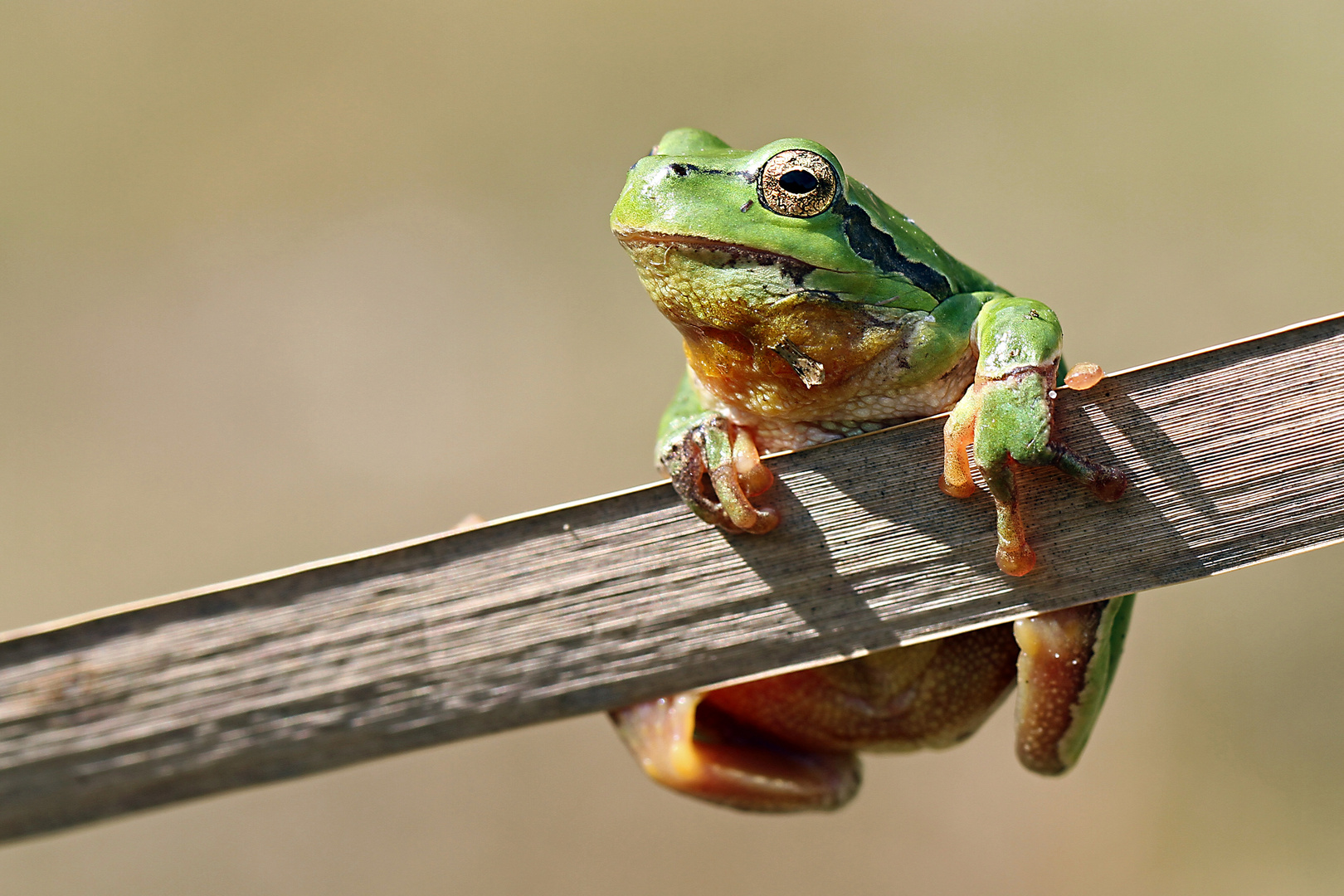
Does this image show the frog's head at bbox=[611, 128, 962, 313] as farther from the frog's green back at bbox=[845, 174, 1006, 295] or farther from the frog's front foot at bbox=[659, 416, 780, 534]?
the frog's front foot at bbox=[659, 416, 780, 534]

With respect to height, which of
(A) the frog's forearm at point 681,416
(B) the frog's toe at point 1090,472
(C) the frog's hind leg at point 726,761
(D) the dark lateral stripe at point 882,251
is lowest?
(C) the frog's hind leg at point 726,761

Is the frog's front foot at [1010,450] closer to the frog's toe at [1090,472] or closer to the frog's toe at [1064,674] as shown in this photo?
the frog's toe at [1090,472]

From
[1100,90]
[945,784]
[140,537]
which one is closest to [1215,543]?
[945,784]

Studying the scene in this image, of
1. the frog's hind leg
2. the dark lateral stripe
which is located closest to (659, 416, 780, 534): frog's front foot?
the dark lateral stripe

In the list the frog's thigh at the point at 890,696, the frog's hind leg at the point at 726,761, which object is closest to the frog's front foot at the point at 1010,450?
the frog's thigh at the point at 890,696

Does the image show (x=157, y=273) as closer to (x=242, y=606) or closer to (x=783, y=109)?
(x=783, y=109)

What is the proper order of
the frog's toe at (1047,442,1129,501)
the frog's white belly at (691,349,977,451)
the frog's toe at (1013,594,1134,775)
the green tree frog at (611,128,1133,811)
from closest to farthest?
the frog's toe at (1047,442,1129,501) → the green tree frog at (611,128,1133,811) → the frog's toe at (1013,594,1134,775) → the frog's white belly at (691,349,977,451)
